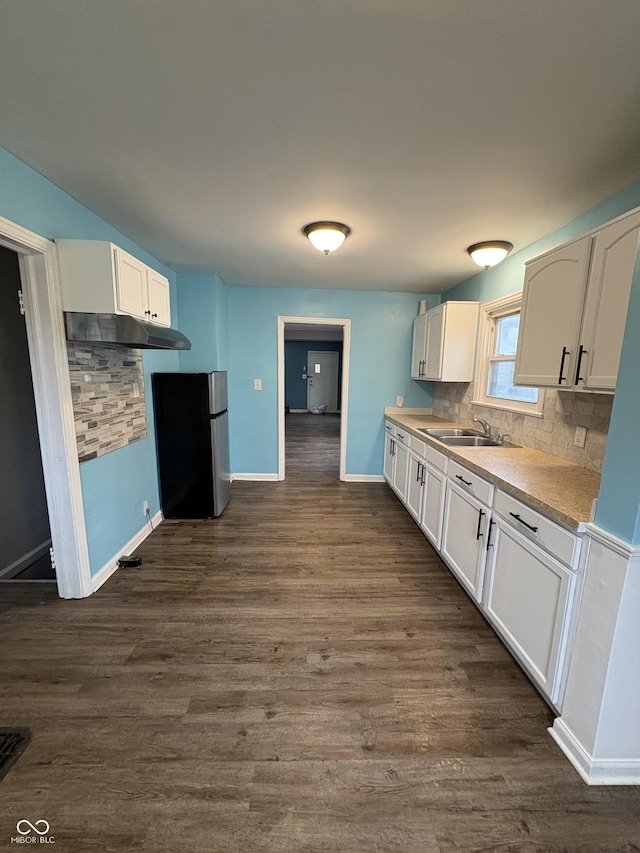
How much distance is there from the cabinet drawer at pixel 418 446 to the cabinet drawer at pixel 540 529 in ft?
3.67

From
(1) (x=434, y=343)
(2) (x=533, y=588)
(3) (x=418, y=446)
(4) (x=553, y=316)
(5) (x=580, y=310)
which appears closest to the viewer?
(2) (x=533, y=588)

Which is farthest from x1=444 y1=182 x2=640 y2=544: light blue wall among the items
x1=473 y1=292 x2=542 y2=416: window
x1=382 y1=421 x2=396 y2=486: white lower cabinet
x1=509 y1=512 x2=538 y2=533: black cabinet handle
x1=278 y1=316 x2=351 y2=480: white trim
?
x1=278 y1=316 x2=351 y2=480: white trim

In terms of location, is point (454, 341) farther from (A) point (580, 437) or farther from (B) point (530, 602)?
(B) point (530, 602)

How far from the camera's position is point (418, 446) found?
3.07m

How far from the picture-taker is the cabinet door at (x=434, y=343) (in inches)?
132

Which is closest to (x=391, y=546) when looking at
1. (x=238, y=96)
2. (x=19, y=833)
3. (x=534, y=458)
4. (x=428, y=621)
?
(x=428, y=621)

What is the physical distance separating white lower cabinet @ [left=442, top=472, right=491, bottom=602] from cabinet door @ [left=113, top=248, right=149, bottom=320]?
2428mm

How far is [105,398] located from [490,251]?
3.01 metres

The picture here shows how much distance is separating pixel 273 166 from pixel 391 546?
2740 mm

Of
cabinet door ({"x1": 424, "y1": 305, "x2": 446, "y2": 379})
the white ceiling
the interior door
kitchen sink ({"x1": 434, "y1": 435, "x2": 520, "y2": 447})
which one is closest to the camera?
the white ceiling

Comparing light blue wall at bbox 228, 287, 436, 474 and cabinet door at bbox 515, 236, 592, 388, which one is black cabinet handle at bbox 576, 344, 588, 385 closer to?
cabinet door at bbox 515, 236, 592, 388

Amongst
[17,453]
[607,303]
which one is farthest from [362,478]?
[17,453]

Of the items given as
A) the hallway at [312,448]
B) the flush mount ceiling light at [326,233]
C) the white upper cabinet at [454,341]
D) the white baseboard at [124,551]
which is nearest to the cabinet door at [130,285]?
the flush mount ceiling light at [326,233]

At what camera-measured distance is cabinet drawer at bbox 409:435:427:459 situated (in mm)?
2911
